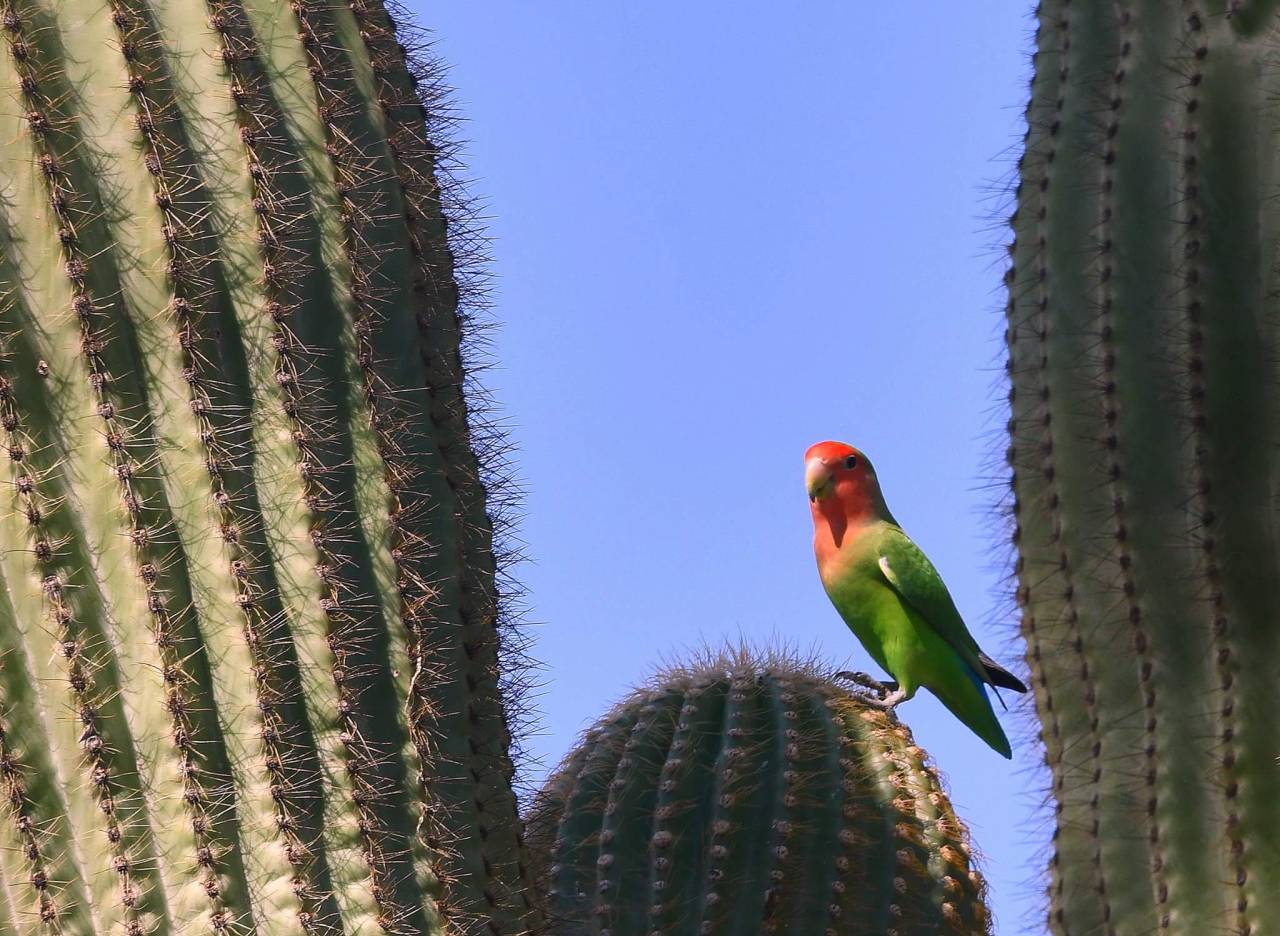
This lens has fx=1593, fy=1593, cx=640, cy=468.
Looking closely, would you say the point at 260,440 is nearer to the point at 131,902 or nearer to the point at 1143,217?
the point at 131,902

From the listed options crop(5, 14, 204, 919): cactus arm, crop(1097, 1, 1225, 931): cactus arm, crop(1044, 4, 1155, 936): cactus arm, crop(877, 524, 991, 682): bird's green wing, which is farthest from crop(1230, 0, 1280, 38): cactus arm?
crop(5, 14, 204, 919): cactus arm

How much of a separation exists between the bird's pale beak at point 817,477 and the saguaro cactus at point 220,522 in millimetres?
2497

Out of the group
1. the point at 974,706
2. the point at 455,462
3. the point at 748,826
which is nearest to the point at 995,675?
the point at 974,706

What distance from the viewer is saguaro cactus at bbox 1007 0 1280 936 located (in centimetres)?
280

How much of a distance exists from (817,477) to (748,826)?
63.6 inches

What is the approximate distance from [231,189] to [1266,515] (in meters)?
1.83

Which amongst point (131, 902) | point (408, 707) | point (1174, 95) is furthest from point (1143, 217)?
point (131, 902)

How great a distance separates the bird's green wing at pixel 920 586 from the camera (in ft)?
15.3

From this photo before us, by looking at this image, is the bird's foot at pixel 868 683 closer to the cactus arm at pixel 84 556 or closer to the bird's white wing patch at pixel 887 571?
the bird's white wing patch at pixel 887 571

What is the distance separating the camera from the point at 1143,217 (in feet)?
9.74

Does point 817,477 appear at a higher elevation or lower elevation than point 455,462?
higher

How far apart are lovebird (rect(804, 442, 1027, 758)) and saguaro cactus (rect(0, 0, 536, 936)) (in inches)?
102

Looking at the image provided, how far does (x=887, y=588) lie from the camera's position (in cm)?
471

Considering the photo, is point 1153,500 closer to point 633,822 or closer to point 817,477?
point 633,822
